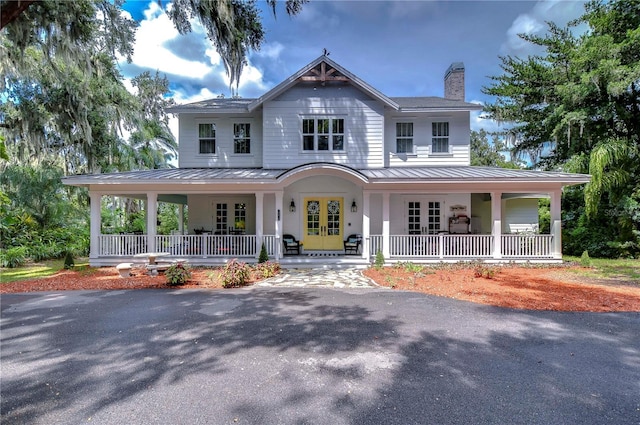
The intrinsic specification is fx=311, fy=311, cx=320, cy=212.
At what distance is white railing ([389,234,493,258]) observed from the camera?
38.8 feet

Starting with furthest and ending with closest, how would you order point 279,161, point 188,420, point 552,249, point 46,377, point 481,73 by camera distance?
point 481,73
point 279,161
point 552,249
point 46,377
point 188,420

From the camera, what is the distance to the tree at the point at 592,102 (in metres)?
13.1

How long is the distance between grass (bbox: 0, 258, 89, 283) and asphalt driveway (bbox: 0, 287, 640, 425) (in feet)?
16.8

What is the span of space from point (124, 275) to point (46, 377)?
23.1 feet

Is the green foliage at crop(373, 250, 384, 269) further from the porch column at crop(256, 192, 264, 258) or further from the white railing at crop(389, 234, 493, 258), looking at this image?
the porch column at crop(256, 192, 264, 258)

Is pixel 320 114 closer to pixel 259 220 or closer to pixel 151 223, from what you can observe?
pixel 259 220

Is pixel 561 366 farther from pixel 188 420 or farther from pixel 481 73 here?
pixel 481 73

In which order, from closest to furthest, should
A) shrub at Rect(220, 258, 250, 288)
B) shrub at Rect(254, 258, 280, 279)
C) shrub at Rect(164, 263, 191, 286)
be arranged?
shrub at Rect(220, 258, 250, 288), shrub at Rect(164, 263, 191, 286), shrub at Rect(254, 258, 280, 279)

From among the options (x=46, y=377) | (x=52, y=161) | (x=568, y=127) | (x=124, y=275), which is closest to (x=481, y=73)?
(x=568, y=127)

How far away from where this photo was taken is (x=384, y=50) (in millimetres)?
14430

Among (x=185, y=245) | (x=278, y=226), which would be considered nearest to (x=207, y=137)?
(x=185, y=245)

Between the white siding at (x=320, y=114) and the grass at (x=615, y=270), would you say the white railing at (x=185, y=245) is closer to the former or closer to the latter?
the white siding at (x=320, y=114)

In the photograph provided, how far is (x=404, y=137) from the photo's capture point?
555 inches

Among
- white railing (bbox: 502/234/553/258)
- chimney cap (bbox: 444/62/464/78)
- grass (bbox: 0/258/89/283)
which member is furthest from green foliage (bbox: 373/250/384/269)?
grass (bbox: 0/258/89/283)
